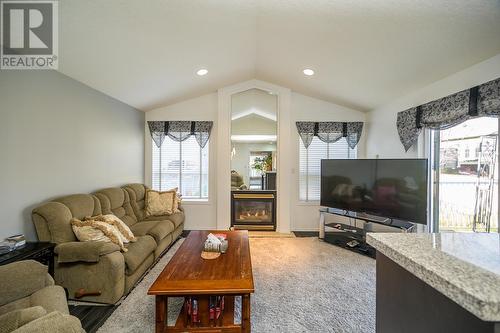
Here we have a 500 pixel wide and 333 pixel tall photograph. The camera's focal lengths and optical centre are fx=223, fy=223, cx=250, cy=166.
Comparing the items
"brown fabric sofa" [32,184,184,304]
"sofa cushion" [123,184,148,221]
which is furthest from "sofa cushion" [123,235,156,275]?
"sofa cushion" [123,184,148,221]

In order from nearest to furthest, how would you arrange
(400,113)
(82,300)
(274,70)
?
(82,300) < (400,113) < (274,70)

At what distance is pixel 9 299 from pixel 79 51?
232 cm

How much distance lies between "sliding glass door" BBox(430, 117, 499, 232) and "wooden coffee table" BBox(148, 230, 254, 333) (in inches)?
103

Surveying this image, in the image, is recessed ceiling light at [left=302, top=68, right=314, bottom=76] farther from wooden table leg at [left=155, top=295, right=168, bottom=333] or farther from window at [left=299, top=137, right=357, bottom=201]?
wooden table leg at [left=155, top=295, right=168, bottom=333]

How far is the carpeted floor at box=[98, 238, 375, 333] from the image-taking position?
6.29 feet

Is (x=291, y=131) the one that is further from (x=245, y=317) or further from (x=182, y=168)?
(x=245, y=317)

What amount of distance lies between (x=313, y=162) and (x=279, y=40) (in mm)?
2580

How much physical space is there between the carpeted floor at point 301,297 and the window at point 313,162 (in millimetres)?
1472

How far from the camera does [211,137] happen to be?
468 cm

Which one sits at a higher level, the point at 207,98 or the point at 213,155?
the point at 207,98

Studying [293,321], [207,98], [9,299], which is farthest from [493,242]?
[207,98]

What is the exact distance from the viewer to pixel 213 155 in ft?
15.4

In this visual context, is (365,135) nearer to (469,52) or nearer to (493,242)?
(469,52)

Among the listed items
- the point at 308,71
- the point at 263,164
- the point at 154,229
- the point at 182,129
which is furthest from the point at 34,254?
the point at 308,71
